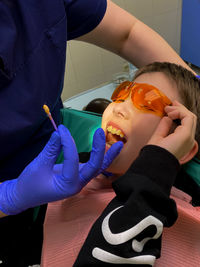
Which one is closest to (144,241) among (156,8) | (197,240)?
(197,240)

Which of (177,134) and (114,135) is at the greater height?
(177,134)

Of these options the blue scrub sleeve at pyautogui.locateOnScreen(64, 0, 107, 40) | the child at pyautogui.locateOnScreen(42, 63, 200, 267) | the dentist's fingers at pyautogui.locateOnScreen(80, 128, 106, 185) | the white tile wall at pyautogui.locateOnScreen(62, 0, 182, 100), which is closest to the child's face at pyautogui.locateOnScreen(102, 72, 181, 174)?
the child at pyautogui.locateOnScreen(42, 63, 200, 267)

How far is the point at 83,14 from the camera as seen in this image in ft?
2.99

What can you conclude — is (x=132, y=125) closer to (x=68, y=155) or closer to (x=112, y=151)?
(x=112, y=151)

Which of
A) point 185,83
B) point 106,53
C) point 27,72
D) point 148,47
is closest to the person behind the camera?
point 27,72

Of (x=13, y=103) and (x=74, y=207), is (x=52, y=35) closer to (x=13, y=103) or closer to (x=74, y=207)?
(x=13, y=103)

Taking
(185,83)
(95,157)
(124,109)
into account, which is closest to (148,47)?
(185,83)

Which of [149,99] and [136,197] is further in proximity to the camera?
[149,99]

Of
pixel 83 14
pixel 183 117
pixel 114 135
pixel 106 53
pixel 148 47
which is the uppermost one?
pixel 83 14

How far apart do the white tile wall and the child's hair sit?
4.77 feet

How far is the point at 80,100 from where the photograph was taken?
195 centimetres

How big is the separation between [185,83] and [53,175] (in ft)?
1.92

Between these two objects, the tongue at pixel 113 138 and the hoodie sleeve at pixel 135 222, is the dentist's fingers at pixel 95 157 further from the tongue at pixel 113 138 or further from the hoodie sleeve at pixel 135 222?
the tongue at pixel 113 138

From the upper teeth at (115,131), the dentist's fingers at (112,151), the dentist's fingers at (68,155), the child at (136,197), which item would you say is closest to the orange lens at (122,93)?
the child at (136,197)
